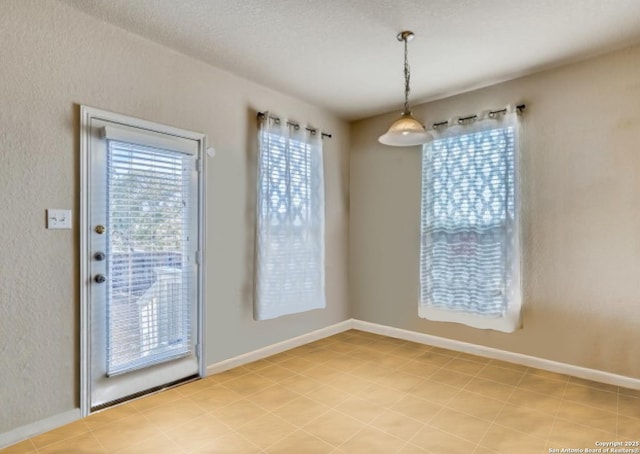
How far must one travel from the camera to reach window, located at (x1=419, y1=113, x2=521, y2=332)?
3225mm

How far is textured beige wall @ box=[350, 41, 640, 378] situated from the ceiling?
0.23 metres

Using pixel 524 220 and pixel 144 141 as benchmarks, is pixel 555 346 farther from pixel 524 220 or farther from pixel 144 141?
pixel 144 141

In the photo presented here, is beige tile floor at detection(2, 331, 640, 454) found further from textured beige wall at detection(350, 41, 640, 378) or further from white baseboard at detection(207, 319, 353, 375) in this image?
textured beige wall at detection(350, 41, 640, 378)

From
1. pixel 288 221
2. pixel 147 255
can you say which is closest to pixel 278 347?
pixel 288 221

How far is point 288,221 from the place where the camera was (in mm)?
3629

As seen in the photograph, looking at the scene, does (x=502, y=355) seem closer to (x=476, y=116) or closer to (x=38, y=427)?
(x=476, y=116)

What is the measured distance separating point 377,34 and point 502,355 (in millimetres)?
3039

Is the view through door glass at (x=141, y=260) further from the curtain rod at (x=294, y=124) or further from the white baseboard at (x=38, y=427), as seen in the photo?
the curtain rod at (x=294, y=124)

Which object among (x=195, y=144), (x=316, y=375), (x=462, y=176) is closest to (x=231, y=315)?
(x=316, y=375)

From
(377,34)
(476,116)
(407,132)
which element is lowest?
(407,132)

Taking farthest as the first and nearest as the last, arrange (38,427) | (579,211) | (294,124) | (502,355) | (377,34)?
(294,124)
(502,355)
(579,211)
(377,34)
(38,427)

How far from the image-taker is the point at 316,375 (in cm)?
310

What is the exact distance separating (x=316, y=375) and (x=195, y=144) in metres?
2.23

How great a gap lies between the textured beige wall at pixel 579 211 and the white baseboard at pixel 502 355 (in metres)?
0.05
